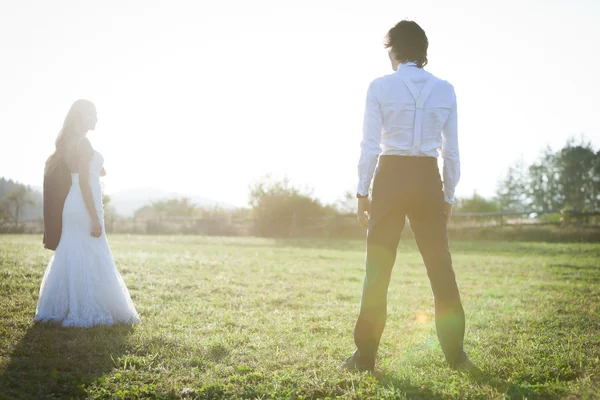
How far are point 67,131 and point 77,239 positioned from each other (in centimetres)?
118

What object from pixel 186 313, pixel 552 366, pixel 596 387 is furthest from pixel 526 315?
pixel 186 313

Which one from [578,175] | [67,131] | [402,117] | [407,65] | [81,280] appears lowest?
[81,280]

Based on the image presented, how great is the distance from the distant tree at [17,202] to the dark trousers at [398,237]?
31837mm

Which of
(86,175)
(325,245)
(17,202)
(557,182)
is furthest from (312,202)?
(557,182)

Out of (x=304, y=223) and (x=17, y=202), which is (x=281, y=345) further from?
(x=17, y=202)

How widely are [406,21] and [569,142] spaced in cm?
6943

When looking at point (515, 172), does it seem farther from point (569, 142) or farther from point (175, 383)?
point (175, 383)

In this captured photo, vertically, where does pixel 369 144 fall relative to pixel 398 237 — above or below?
above

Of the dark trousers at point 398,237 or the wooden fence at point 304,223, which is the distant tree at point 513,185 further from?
the dark trousers at point 398,237

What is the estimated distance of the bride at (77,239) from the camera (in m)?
4.94

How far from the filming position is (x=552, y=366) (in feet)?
12.4

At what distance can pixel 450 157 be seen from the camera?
142 inches

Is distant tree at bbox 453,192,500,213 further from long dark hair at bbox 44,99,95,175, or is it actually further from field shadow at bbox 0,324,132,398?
field shadow at bbox 0,324,132,398

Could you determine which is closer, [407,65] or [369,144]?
[369,144]
